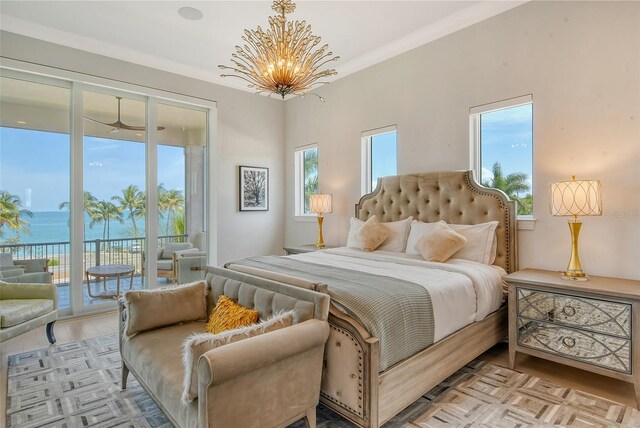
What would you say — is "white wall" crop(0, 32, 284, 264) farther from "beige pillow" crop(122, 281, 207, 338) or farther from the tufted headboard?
"beige pillow" crop(122, 281, 207, 338)

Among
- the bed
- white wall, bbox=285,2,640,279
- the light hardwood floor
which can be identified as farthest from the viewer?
white wall, bbox=285,2,640,279

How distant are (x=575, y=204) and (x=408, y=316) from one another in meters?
Answer: 1.64

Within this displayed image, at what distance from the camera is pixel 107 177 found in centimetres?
433

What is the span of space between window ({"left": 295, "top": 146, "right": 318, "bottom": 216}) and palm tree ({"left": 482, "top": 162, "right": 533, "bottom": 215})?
281 cm

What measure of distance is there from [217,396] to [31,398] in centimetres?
188

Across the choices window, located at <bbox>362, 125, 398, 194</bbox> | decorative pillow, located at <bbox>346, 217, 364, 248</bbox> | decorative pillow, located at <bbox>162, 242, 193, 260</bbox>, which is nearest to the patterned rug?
decorative pillow, located at <bbox>346, 217, 364, 248</bbox>

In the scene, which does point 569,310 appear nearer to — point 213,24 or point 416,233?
point 416,233

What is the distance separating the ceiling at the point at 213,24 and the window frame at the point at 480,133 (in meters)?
0.88

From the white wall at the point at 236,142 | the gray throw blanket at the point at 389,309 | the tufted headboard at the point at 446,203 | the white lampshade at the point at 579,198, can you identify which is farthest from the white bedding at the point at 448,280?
the white wall at the point at 236,142

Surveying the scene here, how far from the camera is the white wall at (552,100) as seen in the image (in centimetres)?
268

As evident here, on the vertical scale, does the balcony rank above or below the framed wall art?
below

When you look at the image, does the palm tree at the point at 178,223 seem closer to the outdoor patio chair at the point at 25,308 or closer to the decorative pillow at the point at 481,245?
the outdoor patio chair at the point at 25,308

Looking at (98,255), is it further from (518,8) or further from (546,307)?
(518,8)

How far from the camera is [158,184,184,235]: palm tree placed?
4.71 m
